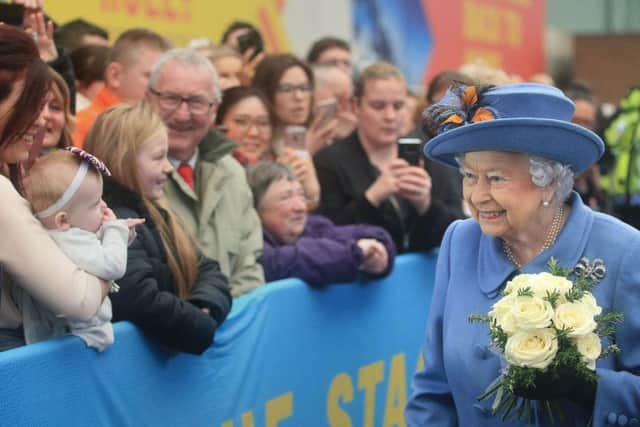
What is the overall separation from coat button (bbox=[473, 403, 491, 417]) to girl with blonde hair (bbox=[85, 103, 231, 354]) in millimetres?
1261

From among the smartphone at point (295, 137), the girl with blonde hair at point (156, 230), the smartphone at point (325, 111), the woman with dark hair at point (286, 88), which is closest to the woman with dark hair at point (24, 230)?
the girl with blonde hair at point (156, 230)

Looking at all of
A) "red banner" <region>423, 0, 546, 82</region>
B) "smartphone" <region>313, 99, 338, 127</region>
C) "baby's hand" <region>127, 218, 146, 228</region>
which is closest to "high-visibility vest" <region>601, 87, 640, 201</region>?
"smartphone" <region>313, 99, 338, 127</region>

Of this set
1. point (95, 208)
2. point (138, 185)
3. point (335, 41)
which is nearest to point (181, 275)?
point (138, 185)

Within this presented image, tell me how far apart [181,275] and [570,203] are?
5.41 feet

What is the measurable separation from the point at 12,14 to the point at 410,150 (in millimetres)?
2277

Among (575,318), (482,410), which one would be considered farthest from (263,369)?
(575,318)

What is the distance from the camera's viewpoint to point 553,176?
396 cm

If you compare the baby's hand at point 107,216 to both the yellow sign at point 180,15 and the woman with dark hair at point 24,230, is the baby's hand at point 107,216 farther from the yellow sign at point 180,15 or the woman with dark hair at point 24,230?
the yellow sign at point 180,15

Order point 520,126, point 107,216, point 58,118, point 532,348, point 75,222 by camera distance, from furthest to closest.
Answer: point 58,118, point 107,216, point 75,222, point 520,126, point 532,348

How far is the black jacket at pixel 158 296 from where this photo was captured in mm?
4688

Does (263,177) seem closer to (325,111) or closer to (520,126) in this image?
(325,111)

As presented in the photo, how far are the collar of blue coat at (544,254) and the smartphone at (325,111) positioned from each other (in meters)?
3.70

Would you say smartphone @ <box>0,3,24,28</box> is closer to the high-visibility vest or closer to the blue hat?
the blue hat

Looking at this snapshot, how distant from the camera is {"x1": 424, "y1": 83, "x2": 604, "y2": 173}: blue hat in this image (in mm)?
3840
